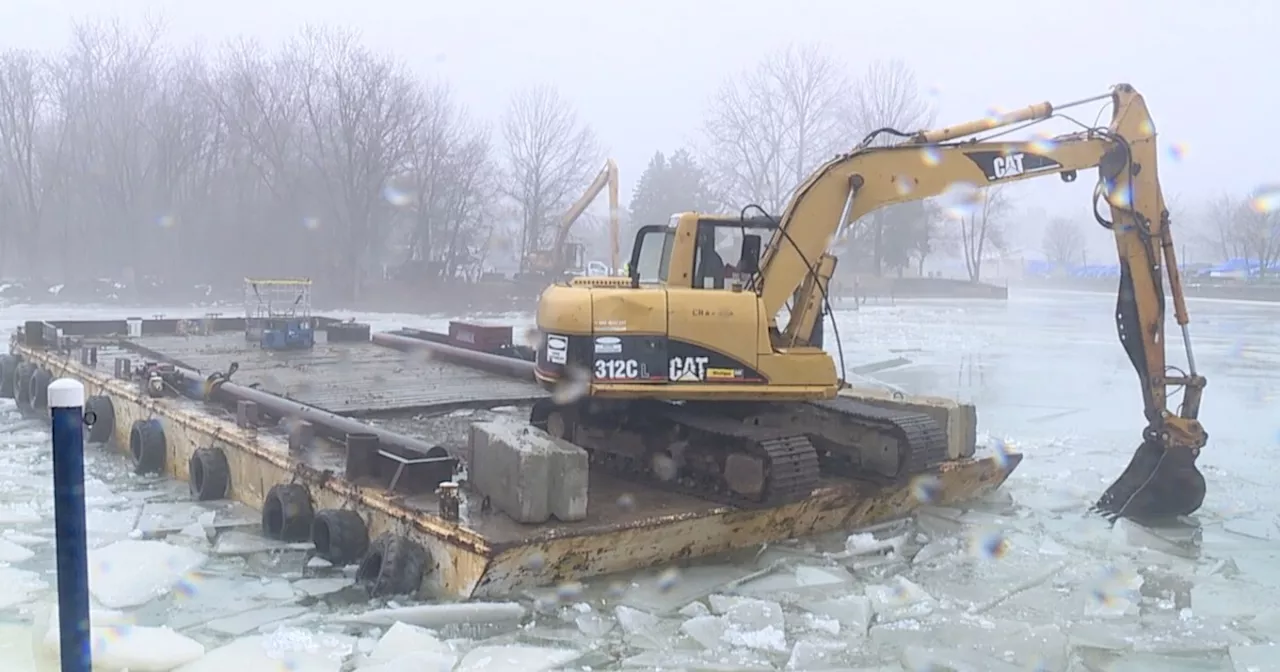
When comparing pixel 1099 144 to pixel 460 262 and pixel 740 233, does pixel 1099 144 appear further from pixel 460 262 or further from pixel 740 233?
pixel 460 262

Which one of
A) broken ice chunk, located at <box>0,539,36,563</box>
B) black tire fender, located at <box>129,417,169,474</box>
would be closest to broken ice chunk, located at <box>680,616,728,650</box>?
broken ice chunk, located at <box>0,539,36,563</box>

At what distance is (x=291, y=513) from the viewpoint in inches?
320

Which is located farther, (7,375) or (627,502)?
(7,375)

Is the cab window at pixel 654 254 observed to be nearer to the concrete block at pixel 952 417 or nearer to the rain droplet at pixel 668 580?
the rain droplet at pixel 668 580

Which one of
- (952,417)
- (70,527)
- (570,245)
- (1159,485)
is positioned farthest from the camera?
(570,245)

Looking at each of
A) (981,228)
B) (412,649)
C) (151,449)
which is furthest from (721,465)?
(981,228)

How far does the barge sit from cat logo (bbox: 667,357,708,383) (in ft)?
2.87

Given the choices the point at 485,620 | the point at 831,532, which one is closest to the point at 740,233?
the point at 831,532

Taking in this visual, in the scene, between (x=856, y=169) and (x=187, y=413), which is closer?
(x=856, y=169)

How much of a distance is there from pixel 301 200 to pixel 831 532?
43.3 meters

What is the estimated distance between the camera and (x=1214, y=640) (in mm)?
6371

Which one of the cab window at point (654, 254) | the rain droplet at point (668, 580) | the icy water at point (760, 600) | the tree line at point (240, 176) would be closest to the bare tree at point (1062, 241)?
the tree line at point (240, 176)

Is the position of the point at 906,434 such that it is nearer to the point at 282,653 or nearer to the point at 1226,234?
the point at 282,653

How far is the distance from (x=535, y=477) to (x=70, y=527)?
3.91m
